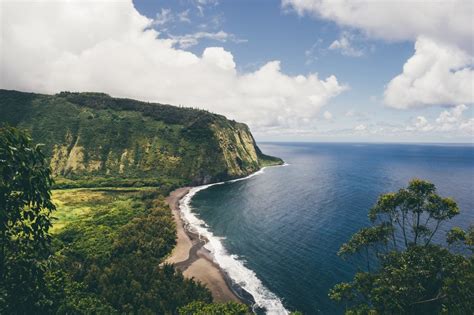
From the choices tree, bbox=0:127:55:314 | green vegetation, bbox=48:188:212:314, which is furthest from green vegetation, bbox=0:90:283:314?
green vegetation, bbox=48:188:212:314

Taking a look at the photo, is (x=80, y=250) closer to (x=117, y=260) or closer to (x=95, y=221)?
(x=117, y=260)

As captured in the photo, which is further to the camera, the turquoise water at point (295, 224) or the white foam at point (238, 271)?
the turquoise water at point (295, 224)

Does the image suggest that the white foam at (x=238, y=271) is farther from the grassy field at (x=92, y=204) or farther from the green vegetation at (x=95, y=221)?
the grassy field at (x=92, y=204)

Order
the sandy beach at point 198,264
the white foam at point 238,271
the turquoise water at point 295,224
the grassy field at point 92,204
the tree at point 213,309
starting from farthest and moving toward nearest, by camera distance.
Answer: the grassy field at point 92,204, the turquoise water at point 295,224, the sandy beach at point 198,264, the white foam at point 238,271, the tree at point 213,309

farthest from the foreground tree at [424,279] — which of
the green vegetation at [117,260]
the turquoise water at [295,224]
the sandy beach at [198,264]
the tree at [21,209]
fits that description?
the tree at [21,209]

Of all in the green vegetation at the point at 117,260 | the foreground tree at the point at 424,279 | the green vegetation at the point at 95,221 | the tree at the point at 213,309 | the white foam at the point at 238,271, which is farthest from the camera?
the white foam at the point at 238,271

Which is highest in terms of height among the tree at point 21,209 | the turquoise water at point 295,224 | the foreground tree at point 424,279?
the tree at point 21,209

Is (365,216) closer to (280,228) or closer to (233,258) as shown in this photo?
(280,228)
